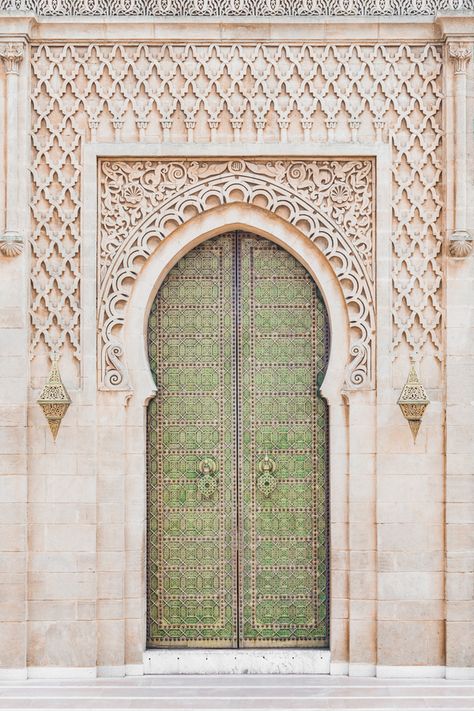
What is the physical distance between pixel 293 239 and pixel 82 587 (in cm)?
277

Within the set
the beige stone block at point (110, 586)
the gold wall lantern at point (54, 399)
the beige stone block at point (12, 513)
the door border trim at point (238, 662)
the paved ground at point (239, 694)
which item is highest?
the gold wall lantern at point (54, 399)

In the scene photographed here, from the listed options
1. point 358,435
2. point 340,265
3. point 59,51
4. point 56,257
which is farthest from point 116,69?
point 358,435

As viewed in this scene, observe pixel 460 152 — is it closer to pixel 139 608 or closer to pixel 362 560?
pixel 362 560

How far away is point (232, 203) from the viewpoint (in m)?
6.46

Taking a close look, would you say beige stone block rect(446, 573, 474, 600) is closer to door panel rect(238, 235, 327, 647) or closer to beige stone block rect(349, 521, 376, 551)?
beige stone block rect(349, 521, 376, 551)

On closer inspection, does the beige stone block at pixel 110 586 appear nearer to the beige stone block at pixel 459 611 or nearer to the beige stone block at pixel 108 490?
the beige stone block at pixel 108 490

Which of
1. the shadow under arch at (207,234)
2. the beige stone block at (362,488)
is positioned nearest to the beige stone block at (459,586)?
the beige stone block at (362,488)

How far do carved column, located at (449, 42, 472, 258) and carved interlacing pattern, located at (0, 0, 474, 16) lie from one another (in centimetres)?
39

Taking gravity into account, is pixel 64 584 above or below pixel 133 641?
above

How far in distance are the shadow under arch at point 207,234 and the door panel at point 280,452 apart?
173 millimetres

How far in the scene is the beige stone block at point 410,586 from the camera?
6.31m

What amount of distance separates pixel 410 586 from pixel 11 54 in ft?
14.6

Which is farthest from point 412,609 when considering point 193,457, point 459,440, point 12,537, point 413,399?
point 12,537

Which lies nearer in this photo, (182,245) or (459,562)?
(459,562)
